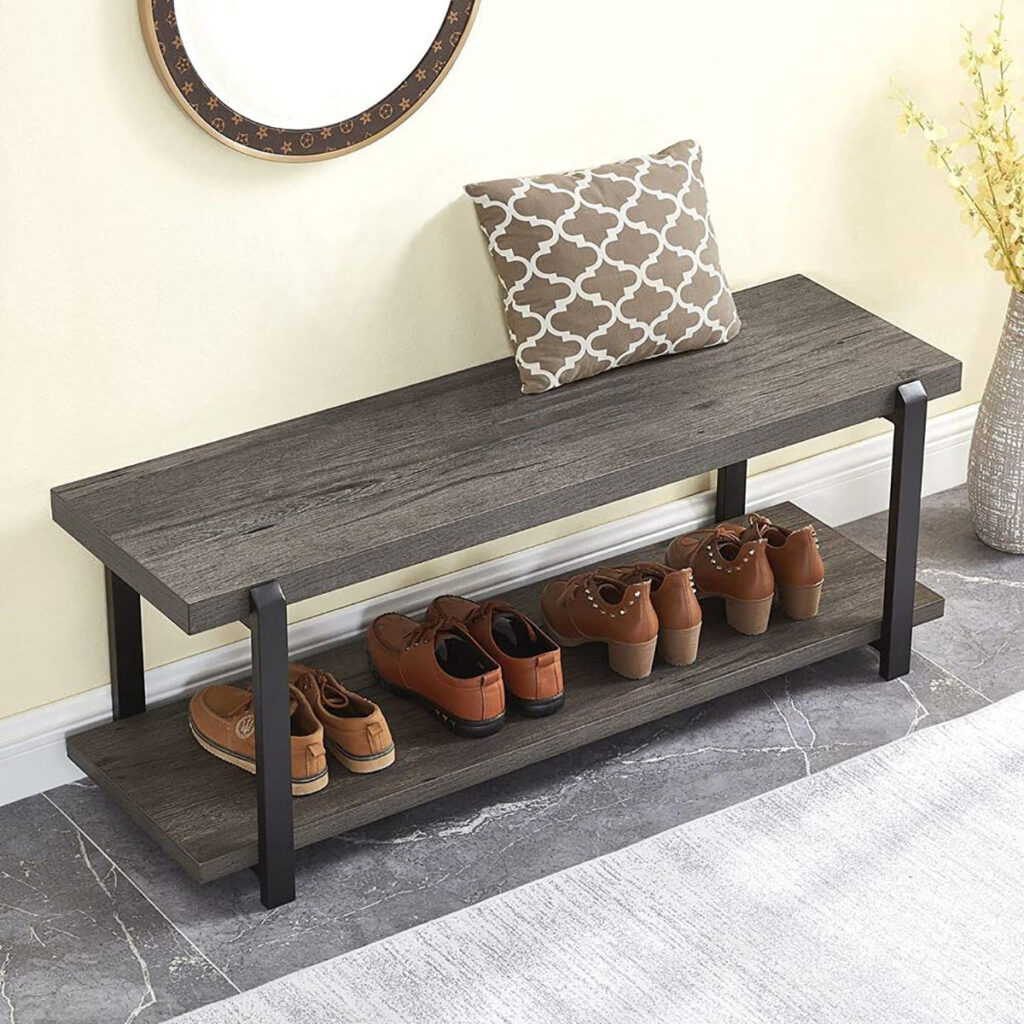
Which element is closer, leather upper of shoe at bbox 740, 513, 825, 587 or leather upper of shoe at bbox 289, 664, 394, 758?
leather upper of shoe at bbox 289, 664, 394, 758

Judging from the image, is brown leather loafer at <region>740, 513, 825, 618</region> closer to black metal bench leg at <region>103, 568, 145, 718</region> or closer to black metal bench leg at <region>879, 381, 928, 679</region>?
black metal bench leg at <region>879, 381, 928, 679</region>

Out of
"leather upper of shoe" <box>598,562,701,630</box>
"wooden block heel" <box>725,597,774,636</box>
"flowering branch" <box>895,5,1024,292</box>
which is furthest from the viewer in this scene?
"flowering branch" <box>895,5,1024,292</box>

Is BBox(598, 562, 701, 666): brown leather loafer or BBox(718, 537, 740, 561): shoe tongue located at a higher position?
BBox(718, 537, 740, 561): shoe tongue

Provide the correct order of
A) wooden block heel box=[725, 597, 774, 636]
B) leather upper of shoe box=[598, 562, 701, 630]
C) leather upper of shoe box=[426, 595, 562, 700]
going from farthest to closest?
wooden block heel box=[725, 597, 774, 636] < leather upper of shoe box=[598, 562, 701, 630] < leather upper of shoe box=[426, 595, 562, 700]

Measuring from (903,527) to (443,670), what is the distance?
2.45ft

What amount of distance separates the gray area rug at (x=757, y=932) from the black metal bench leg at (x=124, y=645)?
522 millimetres

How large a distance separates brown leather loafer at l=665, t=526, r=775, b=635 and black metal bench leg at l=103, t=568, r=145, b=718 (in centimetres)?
87

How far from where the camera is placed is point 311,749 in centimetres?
243

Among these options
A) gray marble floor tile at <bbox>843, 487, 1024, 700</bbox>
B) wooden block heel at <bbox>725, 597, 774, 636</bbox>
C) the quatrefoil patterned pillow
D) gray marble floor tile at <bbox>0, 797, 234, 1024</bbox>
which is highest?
the quatrefoil patterned pillow

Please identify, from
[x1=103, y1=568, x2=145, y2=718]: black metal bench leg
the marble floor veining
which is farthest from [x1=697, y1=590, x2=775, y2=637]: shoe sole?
[x1=103, y1=568, x2=145, y2=718]: black metal bench leg

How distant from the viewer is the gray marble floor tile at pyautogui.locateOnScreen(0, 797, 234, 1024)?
228cm

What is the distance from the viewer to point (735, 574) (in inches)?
110

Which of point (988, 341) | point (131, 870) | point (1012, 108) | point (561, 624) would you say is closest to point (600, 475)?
point (561, 624)

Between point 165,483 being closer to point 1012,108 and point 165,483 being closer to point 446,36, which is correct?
point 446,36
